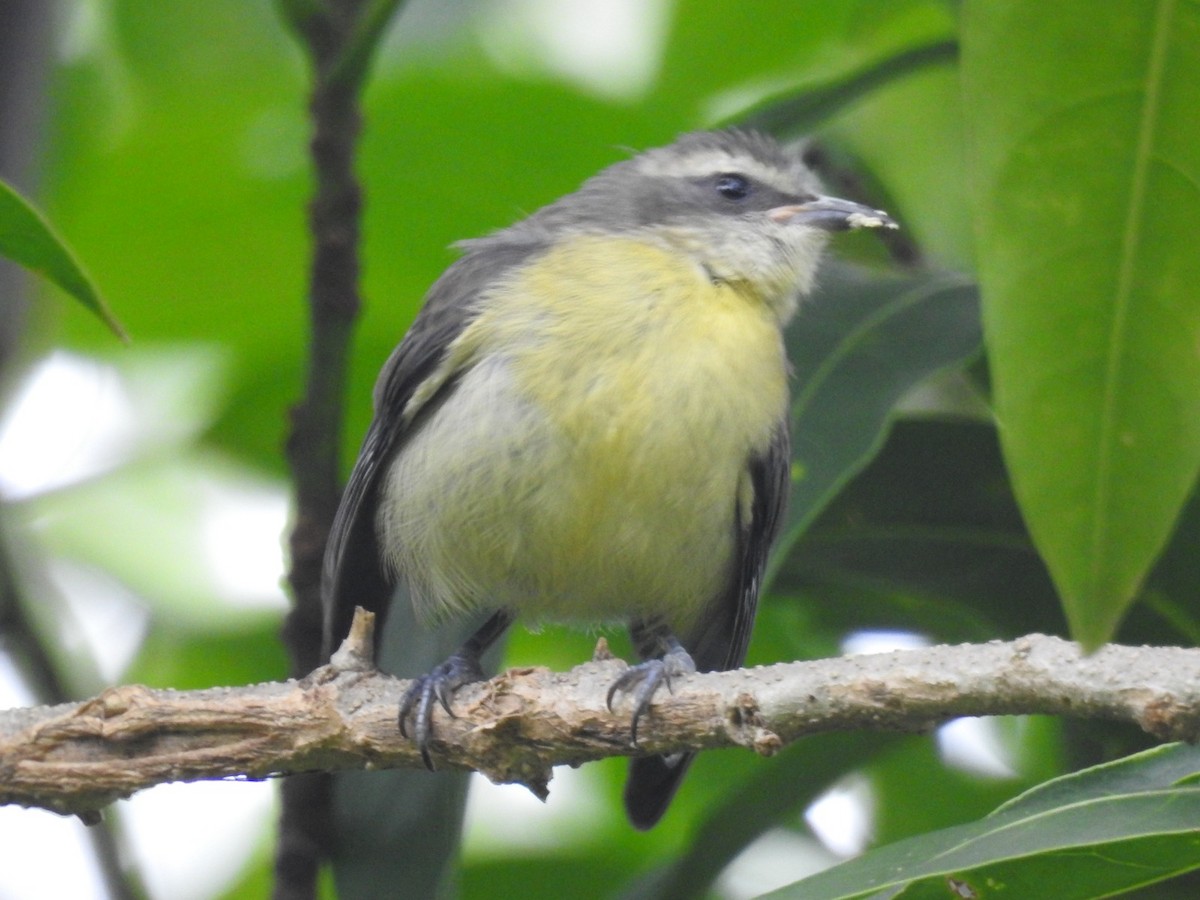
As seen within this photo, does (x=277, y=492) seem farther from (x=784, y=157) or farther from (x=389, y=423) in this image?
(x=784, y=157)

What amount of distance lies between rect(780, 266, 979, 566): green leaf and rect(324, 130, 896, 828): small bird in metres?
0.12

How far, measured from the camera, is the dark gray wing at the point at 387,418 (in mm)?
4262

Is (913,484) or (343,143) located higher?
(343,143)

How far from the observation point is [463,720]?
121 inches

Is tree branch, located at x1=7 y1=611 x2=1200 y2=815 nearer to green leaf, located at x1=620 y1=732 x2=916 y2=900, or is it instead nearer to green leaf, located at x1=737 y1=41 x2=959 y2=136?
green leaf, located at x1=620 y1=732 x2=916 y2=900

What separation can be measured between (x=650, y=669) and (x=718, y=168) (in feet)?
7.05

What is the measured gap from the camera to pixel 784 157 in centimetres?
490

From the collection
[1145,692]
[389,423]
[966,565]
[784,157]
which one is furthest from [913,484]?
[1145,692]

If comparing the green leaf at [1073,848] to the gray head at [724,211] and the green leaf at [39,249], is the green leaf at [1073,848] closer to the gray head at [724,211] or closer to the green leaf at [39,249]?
the green leaf at [39,249]

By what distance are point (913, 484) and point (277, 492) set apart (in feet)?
7.02

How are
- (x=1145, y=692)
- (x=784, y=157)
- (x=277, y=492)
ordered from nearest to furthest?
1. (x=1145, y=692)
2. (x=784, y=157)
3. (x=277, y=492)

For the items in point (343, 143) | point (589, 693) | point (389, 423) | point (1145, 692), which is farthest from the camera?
point (389, 423)

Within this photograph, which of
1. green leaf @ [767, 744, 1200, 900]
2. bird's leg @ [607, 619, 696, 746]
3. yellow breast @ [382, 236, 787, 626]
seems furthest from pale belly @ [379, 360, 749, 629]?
green leaf @ [767, 744, 1200, 900]

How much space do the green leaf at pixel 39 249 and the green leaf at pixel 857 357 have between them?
1.71 metres
